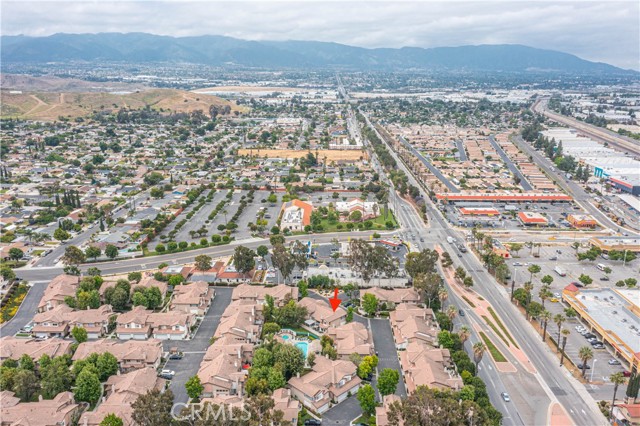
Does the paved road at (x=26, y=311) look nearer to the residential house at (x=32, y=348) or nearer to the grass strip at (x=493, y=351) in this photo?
the residential house at (x=32, y=348)

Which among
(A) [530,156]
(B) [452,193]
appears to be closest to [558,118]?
(A) [530,156]

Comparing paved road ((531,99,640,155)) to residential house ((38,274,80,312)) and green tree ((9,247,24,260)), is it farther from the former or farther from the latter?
green tree ((9,247,24,260))

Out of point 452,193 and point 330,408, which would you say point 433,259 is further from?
point 452,193

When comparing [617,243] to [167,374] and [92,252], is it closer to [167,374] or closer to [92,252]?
[167,374]

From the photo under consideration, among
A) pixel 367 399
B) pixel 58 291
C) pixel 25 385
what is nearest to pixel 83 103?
pixel 58 291

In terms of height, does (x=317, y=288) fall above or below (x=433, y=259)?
below
